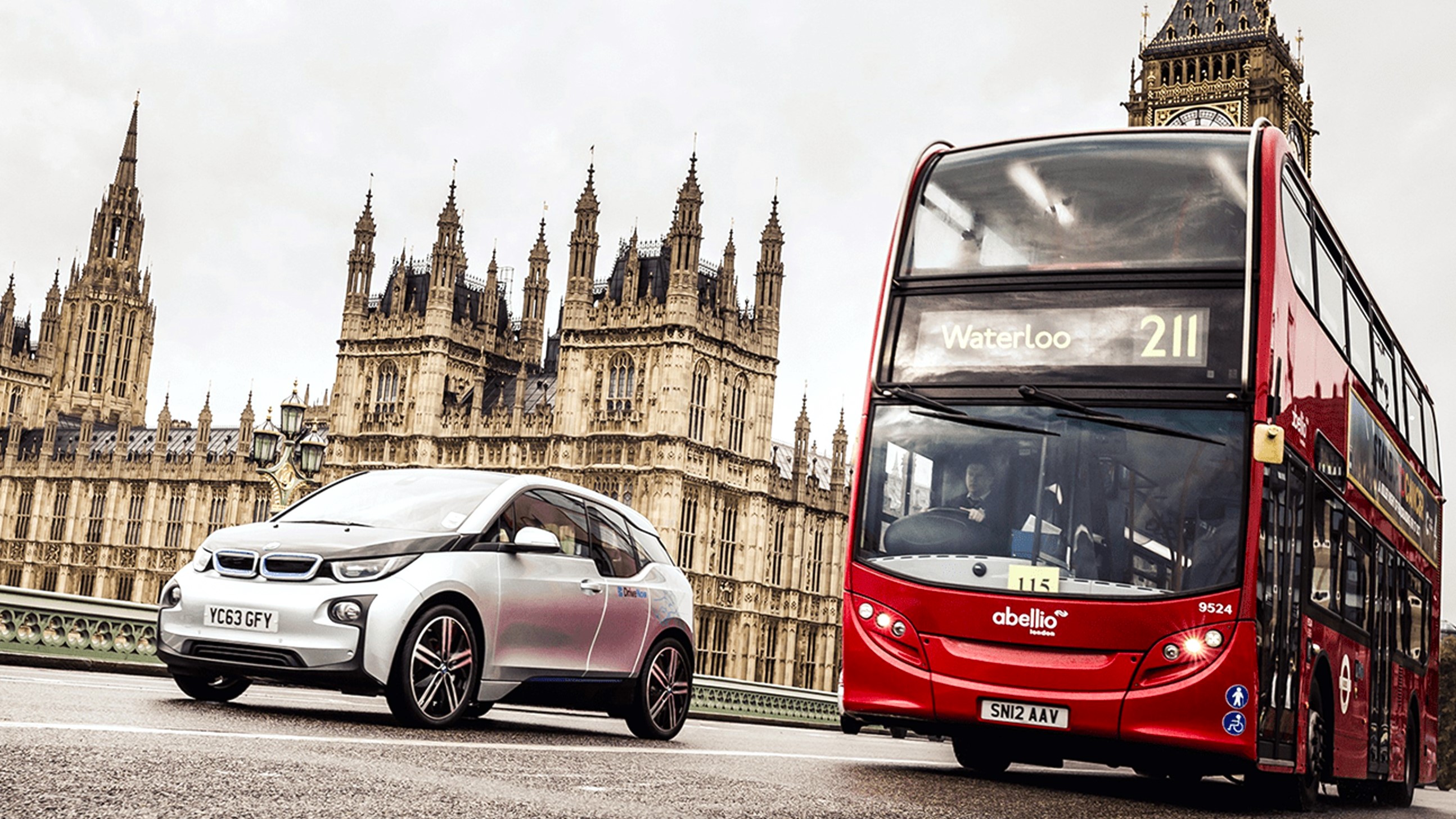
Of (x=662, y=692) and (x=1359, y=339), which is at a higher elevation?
(x=1359, y=339)

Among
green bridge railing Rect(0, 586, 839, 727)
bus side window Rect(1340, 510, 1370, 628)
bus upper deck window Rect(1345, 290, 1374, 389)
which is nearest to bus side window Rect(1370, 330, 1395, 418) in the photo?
bus upper deck window Rect(1345, 290, 1374, 389)

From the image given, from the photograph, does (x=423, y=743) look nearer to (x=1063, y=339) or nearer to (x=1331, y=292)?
(x=1063, y=339)

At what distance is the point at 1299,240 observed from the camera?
1024cm

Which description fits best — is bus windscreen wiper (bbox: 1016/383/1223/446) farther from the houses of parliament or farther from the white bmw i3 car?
the houses of parliament

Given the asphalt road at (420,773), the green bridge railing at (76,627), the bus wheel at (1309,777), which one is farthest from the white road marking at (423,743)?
the green bridge railing at (76,627)

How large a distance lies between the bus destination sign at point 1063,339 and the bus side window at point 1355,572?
111 inches

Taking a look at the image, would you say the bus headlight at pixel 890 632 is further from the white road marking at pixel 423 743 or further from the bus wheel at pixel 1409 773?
the bus wheel at pixel 1409 773

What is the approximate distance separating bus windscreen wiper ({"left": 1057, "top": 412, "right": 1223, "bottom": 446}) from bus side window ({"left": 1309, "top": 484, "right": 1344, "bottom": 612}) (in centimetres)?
168

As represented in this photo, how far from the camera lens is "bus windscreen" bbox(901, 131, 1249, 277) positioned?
31.2 ft

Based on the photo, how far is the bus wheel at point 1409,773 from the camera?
46.7 feet

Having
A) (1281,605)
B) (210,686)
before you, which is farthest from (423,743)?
(1281,605)

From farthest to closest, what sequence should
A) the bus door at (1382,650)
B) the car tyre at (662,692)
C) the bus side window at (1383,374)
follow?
the bus side window at (1383,374) < the bus door at (1382,650) < the car tyre at (662,692)

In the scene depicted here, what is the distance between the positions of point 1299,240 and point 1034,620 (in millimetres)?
3246

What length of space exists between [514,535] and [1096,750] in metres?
3.61
